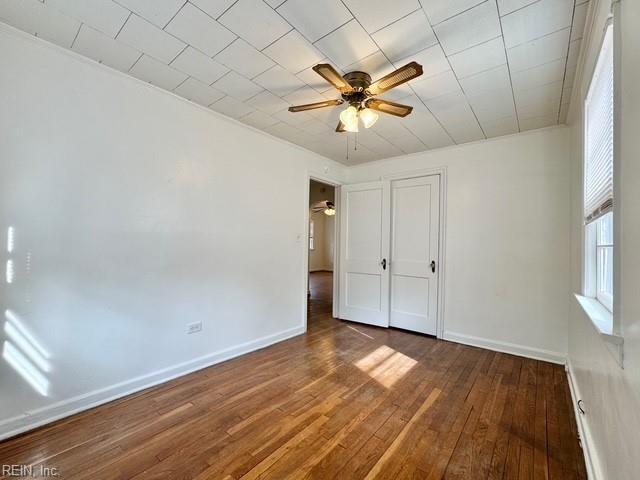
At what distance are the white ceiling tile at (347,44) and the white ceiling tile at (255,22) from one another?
0.89 feet

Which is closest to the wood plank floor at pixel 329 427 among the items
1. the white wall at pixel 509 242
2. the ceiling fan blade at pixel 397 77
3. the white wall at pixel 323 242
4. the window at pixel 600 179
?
the white wall at pixel 509 242

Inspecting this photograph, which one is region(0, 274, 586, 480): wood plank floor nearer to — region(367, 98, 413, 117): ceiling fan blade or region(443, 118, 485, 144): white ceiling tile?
region(367, 98, 413, 117): ceiling fan blade

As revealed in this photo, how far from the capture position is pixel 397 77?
1.81 meters

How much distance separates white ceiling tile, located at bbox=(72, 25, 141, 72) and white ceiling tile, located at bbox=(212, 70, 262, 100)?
0.58 m

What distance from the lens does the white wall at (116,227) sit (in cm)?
184

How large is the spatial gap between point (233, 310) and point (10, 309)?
1649mm

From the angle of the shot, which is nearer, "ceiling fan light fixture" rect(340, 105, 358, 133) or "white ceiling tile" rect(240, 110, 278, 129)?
"ceiling fan light fixture" rect(340, 105, 358, 133)

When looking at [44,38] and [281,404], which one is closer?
[44,38]

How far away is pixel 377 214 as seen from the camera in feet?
13.8

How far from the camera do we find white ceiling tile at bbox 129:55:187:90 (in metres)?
2.09

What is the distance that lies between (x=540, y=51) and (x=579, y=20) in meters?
0.26

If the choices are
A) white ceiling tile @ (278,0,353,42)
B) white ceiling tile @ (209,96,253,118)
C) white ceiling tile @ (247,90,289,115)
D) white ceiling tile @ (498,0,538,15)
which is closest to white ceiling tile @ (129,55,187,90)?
white ceiling tile @ (209,96,253,118)

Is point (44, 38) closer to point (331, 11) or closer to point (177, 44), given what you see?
point (177, 44)

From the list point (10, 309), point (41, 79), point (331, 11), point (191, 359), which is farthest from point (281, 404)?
point (41, 79)
